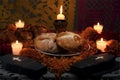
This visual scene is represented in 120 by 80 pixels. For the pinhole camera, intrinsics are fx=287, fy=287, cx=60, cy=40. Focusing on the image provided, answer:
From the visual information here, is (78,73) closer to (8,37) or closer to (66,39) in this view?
(66,39)

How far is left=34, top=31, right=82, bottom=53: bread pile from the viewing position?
145cm

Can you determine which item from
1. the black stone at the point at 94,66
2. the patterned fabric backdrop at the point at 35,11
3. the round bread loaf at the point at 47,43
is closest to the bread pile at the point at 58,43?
the round bread loaf at the point at 47,43

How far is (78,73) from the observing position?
1.34m

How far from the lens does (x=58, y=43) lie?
57.5 inches

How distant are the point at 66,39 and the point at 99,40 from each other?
10.4 inches

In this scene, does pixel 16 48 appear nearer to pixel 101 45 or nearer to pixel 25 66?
pixel 25 66

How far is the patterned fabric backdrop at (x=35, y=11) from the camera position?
2242 millimetres

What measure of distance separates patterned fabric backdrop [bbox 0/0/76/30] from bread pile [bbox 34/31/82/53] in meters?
0.77

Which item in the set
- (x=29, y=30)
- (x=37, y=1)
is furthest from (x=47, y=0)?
(x=29, y=30)

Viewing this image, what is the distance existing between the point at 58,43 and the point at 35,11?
2.85 feet

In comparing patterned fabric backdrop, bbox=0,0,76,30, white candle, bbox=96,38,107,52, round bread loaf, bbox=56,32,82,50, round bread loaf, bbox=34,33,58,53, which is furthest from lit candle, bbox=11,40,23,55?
patterned fabric backdrop, bbox=0,0,76,30

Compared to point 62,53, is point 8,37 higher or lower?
higher

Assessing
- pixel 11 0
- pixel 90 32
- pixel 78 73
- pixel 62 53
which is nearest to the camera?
pixel 78 73

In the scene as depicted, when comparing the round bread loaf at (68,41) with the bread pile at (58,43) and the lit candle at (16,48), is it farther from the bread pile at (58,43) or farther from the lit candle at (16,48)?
the lit candle at (16,48)
